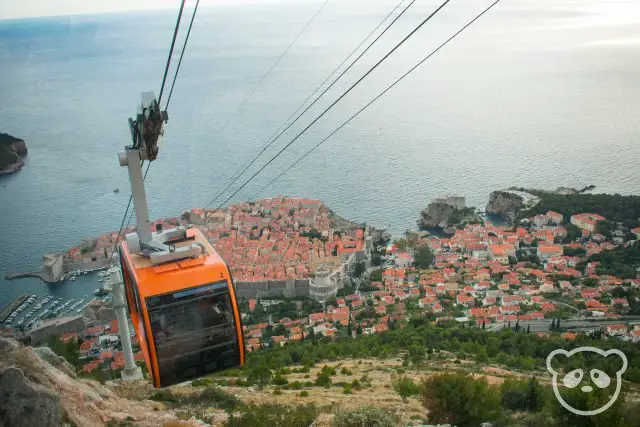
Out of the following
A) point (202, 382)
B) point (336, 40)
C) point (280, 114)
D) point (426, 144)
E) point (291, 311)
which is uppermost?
point (336, 40)

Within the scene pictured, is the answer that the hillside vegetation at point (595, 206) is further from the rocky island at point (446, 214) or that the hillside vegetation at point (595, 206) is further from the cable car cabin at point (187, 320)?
the cable car cabin at point (187, 320)

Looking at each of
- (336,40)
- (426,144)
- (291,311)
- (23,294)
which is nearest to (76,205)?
(23,294)

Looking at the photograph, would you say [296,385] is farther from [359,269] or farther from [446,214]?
[446,214]

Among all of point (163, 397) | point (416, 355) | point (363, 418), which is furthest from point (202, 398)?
point (416, 355)

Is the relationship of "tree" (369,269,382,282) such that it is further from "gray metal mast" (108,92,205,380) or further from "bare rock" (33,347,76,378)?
"gray metal mast" (108,92,205,380)

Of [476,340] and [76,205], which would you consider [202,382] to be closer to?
[476,340]
